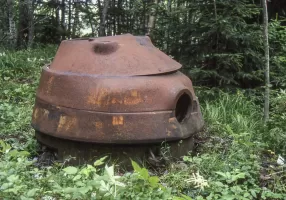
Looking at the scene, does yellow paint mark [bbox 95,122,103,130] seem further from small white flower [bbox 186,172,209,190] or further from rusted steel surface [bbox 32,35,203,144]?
small white flower [bbox 186,172,209,190]

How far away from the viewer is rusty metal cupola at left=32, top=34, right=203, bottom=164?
138 inches

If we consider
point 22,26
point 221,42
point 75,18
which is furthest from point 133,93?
point 75,18

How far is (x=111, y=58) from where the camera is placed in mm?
3699

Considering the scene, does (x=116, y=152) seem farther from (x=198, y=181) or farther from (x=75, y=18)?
(x=75, y=18)

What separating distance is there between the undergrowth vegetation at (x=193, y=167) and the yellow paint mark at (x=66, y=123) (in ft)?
1.11

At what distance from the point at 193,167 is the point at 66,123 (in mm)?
1214

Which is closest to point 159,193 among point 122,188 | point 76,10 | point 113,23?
point 122,188

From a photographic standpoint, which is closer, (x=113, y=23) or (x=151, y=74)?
(x=151, y=74)

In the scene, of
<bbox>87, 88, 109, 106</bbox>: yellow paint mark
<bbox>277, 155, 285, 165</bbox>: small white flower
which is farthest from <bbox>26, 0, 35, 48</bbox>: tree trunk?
<bbox>277, 155, 285, 165</bbox>: small white flower

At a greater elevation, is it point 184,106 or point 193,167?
point 184,106

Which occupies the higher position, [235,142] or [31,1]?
[31,1]

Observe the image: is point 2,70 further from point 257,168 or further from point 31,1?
point 257,168

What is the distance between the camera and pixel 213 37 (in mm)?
6188

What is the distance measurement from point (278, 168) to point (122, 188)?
1.79 metres
